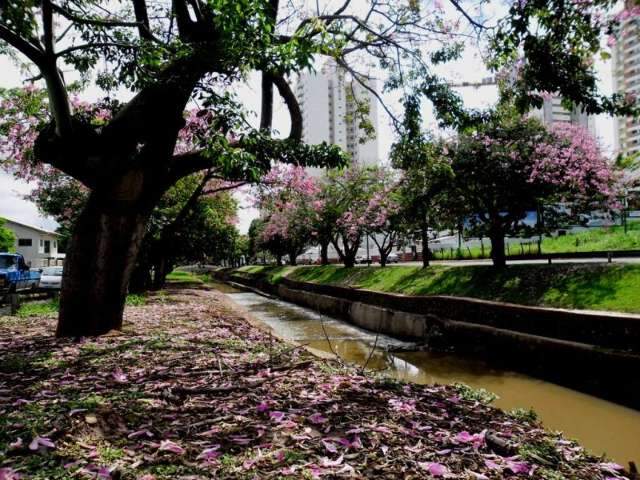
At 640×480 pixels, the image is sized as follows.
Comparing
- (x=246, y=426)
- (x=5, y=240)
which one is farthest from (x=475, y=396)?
(x=5, y=240)

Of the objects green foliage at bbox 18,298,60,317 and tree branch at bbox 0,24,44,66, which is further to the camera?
green foliage at bbox 18,298,60,317

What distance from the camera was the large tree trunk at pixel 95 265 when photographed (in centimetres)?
720

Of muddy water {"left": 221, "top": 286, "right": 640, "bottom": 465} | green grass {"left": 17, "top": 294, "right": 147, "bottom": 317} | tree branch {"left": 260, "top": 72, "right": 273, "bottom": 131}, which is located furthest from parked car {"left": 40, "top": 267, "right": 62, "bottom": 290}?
tree branch {"left": 260, "top": 72, "right": 273, "bottom": 131}

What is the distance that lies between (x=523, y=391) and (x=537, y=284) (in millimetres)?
4421

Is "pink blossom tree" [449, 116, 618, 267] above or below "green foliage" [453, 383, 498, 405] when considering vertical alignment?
above

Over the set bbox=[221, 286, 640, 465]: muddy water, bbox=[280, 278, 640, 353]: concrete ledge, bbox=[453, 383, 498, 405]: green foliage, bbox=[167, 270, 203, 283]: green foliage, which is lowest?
bbox=[221, 286, 640, 465]: muddy water

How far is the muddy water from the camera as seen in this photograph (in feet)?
19.1

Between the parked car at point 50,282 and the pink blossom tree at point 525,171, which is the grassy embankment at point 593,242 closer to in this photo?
the pink blossom tree at point 525,171

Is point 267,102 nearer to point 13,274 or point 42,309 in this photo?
point 42,309

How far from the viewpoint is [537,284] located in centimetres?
1159

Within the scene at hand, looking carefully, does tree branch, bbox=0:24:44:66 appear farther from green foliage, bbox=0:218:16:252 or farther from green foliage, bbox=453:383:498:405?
green foliage, bbox=0:218:16:252

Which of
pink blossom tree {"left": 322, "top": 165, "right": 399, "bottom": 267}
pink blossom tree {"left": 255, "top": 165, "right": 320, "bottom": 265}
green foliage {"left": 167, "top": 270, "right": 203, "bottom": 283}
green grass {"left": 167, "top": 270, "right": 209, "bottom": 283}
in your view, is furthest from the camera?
green grass {"left": 167, "top": 270, "right": 209, "bottom": 283}

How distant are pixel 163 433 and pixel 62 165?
17.2ft

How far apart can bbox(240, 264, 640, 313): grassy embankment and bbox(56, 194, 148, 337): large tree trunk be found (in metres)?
8.77
